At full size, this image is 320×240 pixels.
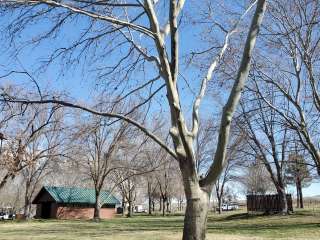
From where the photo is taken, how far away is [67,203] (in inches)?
2322

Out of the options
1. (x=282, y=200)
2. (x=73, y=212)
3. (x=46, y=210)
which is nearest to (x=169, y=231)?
(x=282, y=200)

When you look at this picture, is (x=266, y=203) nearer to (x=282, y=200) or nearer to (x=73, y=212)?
(x=282, y=200)

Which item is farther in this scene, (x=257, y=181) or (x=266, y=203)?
(x=257, y=181)

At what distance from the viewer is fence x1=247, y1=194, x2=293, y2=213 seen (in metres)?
42.8

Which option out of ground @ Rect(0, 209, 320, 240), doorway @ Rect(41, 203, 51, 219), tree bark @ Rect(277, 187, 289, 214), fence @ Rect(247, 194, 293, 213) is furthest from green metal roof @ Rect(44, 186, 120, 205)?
ground @ Rect(0, 209, 320, 240)

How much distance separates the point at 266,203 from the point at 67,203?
26462 mm

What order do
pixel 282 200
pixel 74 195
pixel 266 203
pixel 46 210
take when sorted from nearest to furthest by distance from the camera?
pixel 282 200 → pixel 266 203 → pixel 74 195 → pixel 46 210

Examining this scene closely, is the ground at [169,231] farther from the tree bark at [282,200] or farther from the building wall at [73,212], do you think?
the building wall at [73,212]

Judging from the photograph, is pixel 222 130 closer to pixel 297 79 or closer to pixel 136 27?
pixel 136 27

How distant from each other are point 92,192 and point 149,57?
55.1 meters

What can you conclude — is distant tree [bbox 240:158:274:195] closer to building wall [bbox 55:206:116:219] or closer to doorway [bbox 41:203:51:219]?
building wall [bbox 55:206:116:219]

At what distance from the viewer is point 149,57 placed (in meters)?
9.44

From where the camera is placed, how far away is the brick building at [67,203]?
5850 cm

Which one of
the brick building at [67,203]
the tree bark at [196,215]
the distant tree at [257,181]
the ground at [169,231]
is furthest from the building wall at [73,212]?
the tree bark at [196,215]
